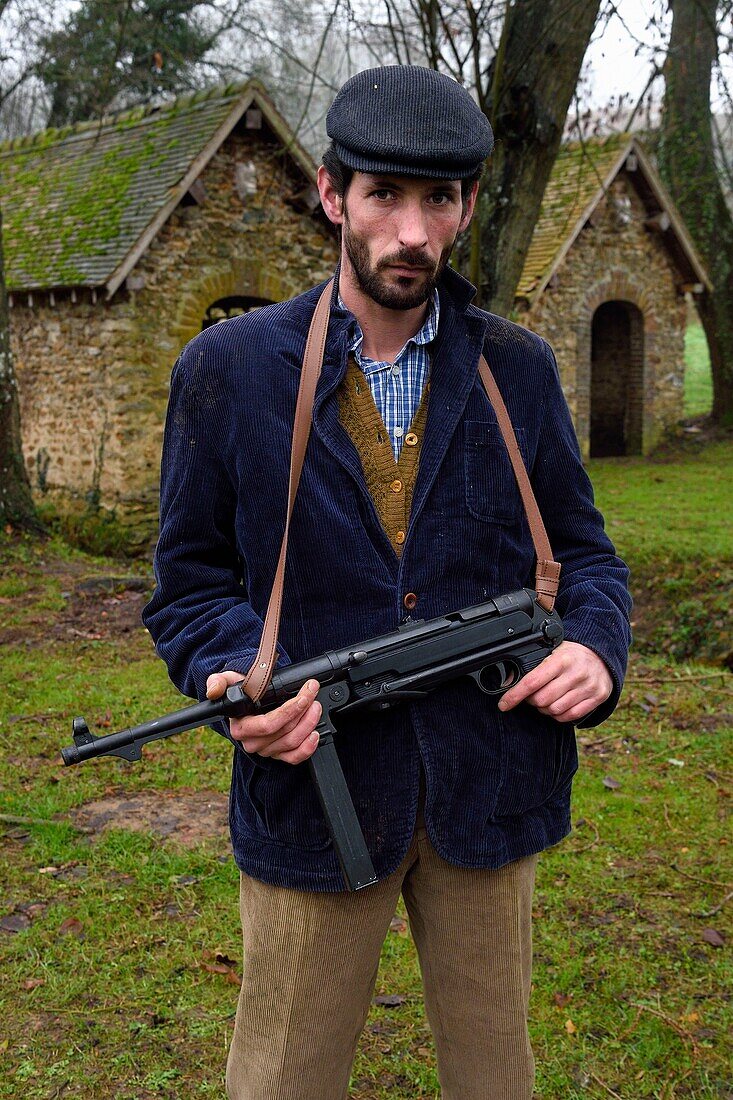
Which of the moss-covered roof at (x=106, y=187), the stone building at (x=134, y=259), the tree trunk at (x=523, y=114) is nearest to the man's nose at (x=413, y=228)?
the tree trunk at (x=523, y=114)

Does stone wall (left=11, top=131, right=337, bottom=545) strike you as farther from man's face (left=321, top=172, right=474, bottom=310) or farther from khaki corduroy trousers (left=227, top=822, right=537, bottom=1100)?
khaki corduroy trousers (left=227, top=822, right=537, bottom=1100)

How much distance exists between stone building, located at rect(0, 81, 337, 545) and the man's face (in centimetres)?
1021

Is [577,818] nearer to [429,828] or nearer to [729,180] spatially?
[429,828]

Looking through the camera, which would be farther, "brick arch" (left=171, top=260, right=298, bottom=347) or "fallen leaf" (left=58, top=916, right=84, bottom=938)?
"brick arch" (left=171, top=260, right=298, bottom=347)

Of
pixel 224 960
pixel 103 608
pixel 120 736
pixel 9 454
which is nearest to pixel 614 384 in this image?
pixel 9 454

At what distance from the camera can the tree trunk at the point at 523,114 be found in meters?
6.46

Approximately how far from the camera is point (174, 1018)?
3.62m

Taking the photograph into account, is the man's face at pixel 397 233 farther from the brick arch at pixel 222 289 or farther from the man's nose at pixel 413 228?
the brick arch at pixel 222 289

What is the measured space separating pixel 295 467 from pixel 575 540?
72 cm

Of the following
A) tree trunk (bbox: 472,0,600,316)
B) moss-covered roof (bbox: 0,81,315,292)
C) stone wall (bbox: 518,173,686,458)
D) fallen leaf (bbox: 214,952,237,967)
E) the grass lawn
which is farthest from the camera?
stone wall (bbox: 518,173,686,458)

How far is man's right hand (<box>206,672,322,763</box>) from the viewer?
195 cm

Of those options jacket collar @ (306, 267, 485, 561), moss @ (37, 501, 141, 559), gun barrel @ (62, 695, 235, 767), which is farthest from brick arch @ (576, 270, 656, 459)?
gun barrel @ (62, 695, 235, 767)

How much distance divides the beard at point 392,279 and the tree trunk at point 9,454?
29.3ft

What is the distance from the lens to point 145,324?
12.5 metres
